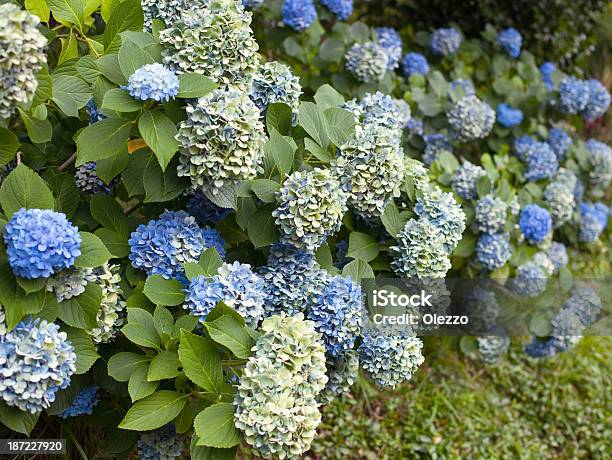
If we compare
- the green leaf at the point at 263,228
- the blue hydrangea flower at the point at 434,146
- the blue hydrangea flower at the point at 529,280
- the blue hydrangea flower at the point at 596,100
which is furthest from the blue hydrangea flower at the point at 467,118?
the green leaf at the point at 263,228

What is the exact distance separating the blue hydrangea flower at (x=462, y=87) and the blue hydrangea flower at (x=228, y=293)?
2.05m

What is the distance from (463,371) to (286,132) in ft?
6.21

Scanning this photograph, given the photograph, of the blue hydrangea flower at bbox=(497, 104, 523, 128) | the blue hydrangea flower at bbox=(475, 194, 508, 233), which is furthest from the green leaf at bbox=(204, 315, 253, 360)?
the blue hydrangea flower at bbox=(497, 104, 523, 128)

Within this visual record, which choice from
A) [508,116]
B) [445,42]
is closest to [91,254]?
[508,116]

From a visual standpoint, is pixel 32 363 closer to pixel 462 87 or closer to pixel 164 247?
pixel 164 247

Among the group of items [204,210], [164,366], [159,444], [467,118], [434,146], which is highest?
[204,210]

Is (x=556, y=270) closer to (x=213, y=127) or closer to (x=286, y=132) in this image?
(x=286, y=132)

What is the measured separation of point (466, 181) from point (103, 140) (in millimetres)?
1760

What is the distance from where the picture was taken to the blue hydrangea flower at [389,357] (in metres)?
1.96

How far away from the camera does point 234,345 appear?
160cm

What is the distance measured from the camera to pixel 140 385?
167 cm

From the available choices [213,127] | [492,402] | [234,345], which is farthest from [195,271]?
[492,402]

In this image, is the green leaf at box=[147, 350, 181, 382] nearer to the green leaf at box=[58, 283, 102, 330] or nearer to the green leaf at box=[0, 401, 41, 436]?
the green leaf at box=[58, 283, 102, 330]

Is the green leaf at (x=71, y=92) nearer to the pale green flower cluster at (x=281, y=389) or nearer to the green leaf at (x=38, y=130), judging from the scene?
the green leaf at (x=38, y=130)
